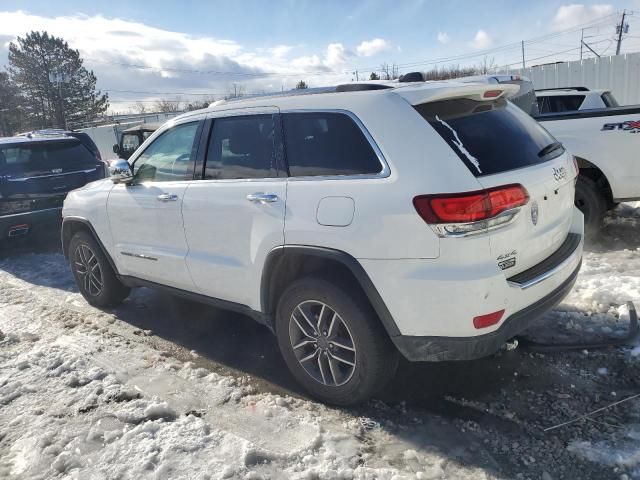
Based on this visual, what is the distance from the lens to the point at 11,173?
7.41 m

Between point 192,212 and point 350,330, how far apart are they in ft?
4.99

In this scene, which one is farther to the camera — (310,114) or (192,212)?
(192,212)

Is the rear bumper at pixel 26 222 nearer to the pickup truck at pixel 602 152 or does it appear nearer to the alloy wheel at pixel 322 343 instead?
the alloy wheel at pixel 322 343

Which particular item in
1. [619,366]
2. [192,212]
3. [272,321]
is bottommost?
[619,366]

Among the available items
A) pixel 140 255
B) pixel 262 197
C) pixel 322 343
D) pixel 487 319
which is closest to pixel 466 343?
pixel 487 319

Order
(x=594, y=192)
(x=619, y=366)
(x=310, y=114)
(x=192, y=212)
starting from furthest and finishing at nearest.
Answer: (x=594, y=192) → (x=192, y=212) → (x=619, y=366) → (x=310, y=114)

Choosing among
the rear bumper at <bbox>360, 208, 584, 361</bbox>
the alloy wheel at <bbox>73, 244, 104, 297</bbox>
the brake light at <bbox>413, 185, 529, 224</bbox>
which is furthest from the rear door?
the alloy wheel at <bbox>73, 244, 104, 297</bbox>

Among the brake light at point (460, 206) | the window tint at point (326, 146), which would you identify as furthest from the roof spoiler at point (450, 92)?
the brake light at point (460, 206)

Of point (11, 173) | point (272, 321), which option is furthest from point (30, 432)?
point (11, 173)

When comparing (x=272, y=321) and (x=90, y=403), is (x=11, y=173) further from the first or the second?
(x=272, y=321)

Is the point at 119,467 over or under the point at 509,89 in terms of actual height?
under

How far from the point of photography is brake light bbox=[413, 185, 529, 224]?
2.51 m

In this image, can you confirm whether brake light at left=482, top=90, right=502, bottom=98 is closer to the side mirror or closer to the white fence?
the side mirror

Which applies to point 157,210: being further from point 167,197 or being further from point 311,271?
point 311,271
